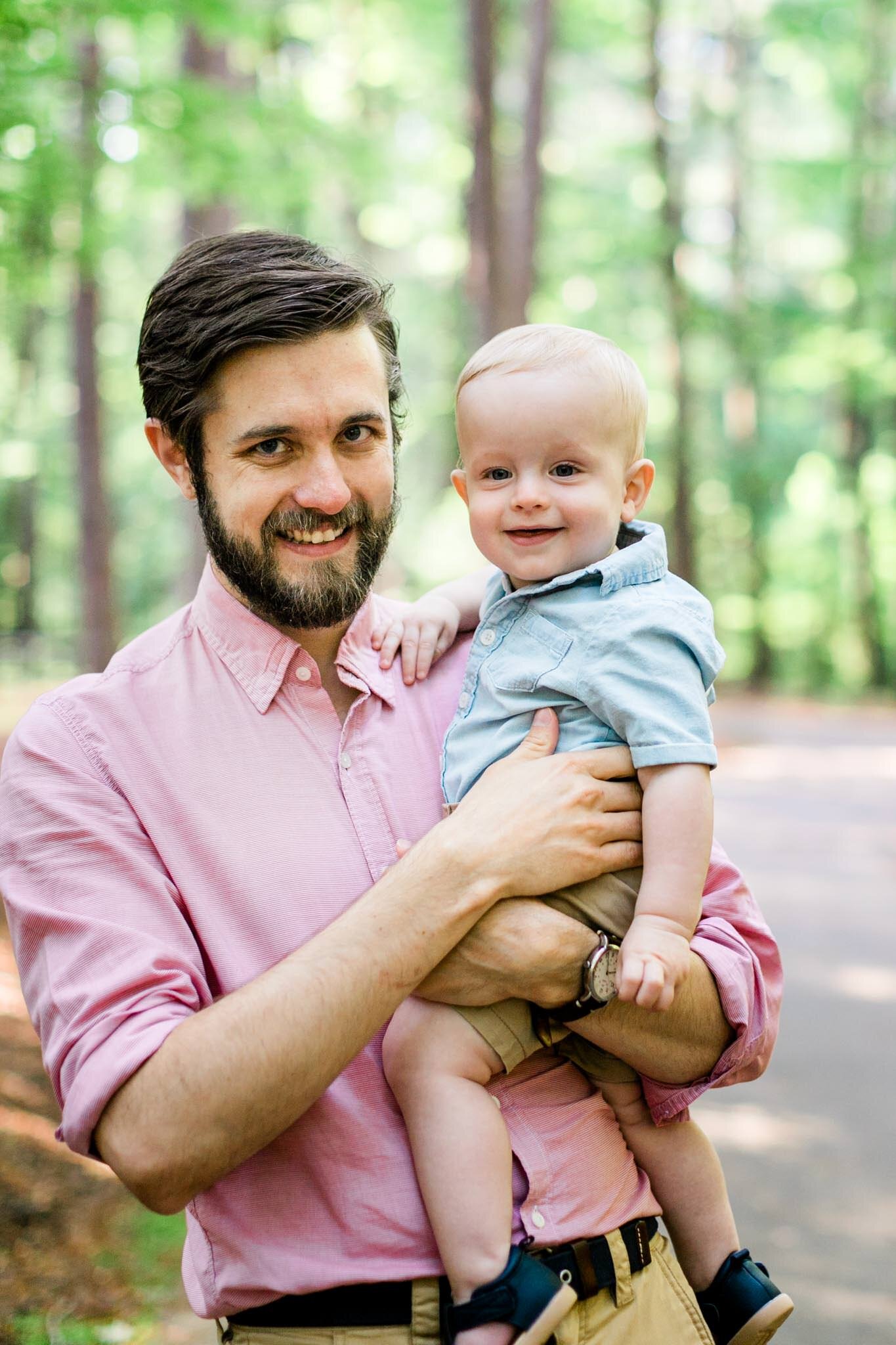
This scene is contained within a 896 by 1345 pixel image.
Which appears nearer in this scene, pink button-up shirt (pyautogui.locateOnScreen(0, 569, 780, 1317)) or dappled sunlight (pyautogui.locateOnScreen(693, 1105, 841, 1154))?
pink button-up shirt (pyautogui.locateOnScreen(0, 569, 780, 1317))

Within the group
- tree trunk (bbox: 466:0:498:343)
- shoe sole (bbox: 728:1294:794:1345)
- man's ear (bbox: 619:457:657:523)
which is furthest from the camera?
tree trunk (bbox: 466:0:498:343)

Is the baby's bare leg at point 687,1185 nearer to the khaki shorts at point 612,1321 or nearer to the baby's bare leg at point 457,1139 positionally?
the khaki shorts at point 612,1321

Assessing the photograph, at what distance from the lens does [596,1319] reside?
203cm

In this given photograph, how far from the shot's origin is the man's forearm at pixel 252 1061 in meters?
1.78

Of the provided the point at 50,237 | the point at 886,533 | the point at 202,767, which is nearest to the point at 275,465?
the point at 202,767

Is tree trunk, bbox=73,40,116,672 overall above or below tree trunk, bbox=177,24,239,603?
below

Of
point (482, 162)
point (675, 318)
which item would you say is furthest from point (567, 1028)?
point (675, 318)

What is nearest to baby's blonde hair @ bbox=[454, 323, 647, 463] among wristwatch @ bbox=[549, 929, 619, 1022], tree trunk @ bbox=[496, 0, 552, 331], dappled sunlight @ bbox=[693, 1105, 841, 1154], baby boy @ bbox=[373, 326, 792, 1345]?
baby boy @ bbox=[373, 326, 792, 1345]

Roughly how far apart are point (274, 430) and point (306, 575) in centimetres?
25

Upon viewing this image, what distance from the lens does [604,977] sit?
6.75 ft

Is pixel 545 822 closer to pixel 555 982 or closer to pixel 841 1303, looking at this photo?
pixel 555 982

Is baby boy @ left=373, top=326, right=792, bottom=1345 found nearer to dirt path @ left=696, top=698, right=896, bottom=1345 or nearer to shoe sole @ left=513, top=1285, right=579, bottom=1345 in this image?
shoe sole @ left=513, top=1285, right=579, bottom=1345

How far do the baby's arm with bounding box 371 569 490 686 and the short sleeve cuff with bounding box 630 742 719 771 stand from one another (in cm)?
52

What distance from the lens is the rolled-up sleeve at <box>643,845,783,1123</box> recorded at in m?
2.16
